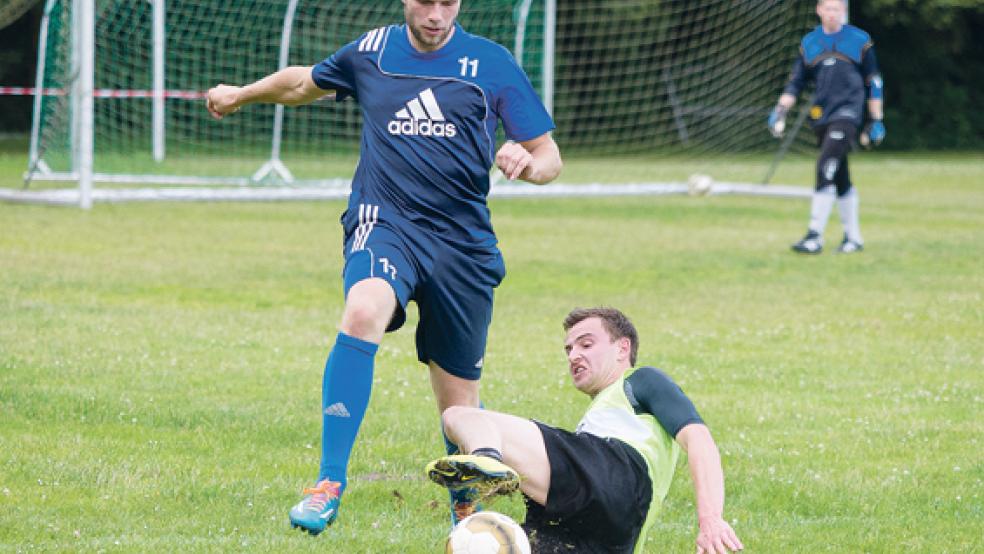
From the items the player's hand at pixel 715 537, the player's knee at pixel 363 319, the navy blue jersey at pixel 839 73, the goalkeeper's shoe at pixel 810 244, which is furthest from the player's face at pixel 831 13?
the player's hand at pixel 715 537

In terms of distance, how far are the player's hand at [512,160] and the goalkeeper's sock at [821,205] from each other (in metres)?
10.6

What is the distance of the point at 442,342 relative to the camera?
5.39 meters

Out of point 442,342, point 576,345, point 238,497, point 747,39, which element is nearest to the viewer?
point 576,345

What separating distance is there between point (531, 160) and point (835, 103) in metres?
11.0

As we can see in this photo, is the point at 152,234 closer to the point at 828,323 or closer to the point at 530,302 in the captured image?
the point at 530,302

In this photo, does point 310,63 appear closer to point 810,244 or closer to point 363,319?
point 810,244

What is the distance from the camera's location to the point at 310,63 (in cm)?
2528

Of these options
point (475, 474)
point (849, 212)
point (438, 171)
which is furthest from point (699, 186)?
point (475, 474)

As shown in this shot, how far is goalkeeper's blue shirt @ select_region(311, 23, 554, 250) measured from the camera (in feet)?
17.7

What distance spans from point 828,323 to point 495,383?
3.57 metres

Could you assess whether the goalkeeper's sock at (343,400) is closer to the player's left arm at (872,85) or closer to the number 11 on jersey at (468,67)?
the number 11 on jersey at (468,67)

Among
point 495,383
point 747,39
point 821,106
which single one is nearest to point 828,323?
point 495,383

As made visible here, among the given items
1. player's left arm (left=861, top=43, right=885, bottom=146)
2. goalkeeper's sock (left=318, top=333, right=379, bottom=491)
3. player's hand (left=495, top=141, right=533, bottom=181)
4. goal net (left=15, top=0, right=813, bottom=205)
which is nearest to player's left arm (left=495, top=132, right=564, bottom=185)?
player's hand (left=495, top=141, right=533, bottom=181)

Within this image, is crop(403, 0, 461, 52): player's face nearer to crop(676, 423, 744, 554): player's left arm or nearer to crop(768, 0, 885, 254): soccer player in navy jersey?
crop(676, 423, 744, 554): player's left arm
